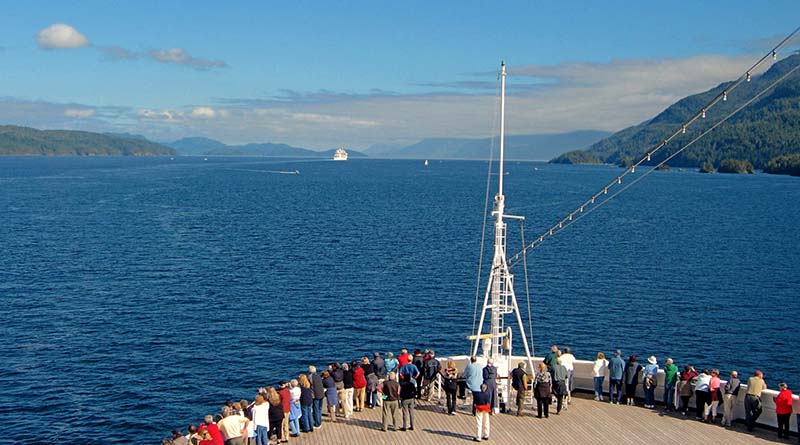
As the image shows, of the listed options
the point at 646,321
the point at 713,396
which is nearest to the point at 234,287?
the point at 646,321

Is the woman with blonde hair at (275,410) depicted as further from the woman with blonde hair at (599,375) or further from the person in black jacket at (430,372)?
the woman with blonde hair at (599,375)

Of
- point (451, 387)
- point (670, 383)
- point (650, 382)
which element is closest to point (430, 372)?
point (451, 387)

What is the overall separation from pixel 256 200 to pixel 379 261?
7829 cm

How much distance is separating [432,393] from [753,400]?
28.1ft

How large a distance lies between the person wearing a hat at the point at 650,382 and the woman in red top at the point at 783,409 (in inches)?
130

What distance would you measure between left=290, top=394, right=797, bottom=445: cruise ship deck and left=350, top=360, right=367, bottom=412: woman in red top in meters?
0.28

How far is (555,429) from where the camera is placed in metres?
19.4

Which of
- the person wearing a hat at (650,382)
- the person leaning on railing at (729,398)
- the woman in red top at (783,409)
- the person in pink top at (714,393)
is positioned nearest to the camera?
the woman in red top at (783,409)

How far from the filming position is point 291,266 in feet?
224

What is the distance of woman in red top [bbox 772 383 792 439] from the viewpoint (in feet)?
59.6

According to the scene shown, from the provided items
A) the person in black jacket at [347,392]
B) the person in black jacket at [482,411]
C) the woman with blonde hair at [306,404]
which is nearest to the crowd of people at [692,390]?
the person in black jacket at [482,411]

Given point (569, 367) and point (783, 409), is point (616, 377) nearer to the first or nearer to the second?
point (569, 367)

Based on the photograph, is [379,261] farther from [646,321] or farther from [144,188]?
[144,188]

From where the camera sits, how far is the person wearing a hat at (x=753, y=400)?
1894 centimetres
